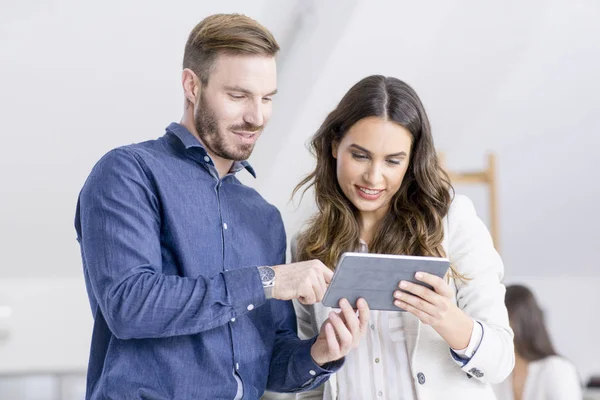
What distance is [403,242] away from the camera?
214 cm

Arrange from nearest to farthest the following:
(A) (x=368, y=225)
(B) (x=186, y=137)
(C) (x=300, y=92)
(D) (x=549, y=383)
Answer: (B) (x=186, y=137), (A) (x=368, y=225), (D) (x=549, y=383), (C) (x=300, y=92)

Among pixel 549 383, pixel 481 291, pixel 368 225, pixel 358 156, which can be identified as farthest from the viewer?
pixel 549 383

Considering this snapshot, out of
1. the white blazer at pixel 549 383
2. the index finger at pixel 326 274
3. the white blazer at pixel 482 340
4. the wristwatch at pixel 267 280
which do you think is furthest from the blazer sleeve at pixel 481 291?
the white blazer at pixel 549 383

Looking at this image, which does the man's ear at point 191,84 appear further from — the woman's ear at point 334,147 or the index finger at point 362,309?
the index finger at point 362,309

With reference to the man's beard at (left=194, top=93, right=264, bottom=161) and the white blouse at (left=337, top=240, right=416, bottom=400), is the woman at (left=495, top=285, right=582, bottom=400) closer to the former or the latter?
the white blouse at (left=337, top=240, right=416, bottom=400)

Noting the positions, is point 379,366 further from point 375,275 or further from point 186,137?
point 186,137

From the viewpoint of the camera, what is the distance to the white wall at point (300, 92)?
4254 millimetres

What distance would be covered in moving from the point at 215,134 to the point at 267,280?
15.5 inches

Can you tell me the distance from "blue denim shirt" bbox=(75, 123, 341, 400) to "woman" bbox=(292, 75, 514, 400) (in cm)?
17

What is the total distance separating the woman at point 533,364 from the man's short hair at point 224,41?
212cm

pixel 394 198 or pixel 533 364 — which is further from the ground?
pixel 394 198

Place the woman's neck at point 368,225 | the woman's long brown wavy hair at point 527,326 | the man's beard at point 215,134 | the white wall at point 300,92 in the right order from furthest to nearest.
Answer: the white wall at point 300,92
the woman's long brown wavy hair at point 527,326
the woman's neck at point 368,225
the man's beard at point 215,134

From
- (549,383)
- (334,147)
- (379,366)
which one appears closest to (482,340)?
(379,366)

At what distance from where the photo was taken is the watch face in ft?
5.63
